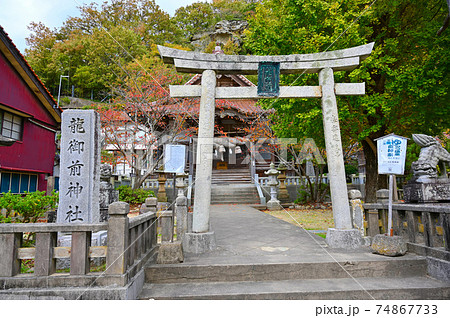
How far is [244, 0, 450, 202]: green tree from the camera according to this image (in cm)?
752

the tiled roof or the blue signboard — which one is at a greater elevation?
the tiled roof

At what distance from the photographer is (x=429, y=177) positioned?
16.7 feet

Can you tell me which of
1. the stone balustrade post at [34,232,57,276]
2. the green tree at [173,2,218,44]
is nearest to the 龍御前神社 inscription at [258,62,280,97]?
the stone balustrade post at [34,232,57,276]

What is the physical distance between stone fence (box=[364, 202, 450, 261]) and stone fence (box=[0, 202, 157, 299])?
483 centimetres

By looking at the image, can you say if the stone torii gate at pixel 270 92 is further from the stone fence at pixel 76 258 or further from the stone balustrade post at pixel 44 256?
the stone balustrade post at pixel 44 256

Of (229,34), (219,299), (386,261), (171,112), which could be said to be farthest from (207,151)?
(229,34)

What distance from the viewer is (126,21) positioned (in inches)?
1132

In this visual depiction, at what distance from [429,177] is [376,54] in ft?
16.1

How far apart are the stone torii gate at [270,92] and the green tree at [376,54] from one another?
2211 millimetres

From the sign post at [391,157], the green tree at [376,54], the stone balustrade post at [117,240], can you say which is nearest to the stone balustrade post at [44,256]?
the stone balustrade post at [117,240]

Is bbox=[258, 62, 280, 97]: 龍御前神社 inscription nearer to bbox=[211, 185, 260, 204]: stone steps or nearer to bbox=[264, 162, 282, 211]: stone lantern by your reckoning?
bbox=[264, 162, 282, 211]: stone lantern

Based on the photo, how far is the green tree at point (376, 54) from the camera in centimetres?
752

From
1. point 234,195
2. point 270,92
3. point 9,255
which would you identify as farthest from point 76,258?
point 234,195

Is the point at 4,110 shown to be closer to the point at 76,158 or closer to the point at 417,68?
the point at 76,158
